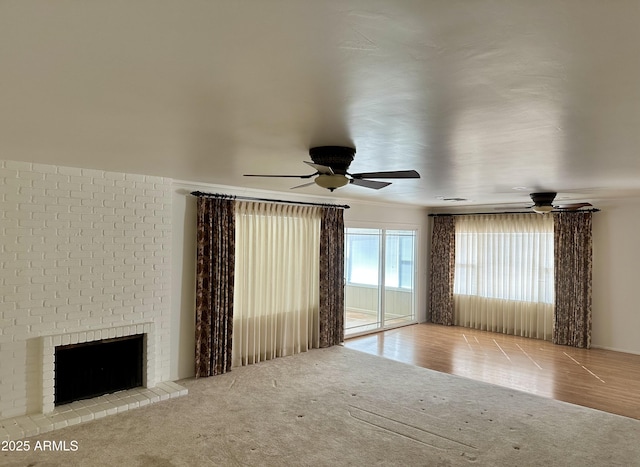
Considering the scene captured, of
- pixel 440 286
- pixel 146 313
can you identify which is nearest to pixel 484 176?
pixel 146 313

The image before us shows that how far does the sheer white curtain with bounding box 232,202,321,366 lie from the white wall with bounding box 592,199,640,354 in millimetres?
4845

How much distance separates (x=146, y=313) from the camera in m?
5.05

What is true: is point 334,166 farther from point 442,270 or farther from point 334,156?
point 442,270

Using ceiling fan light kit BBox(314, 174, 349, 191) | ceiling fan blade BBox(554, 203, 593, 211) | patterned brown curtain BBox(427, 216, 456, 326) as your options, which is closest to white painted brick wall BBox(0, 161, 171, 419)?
ceiling fan light kit BBox(314, 174, 349, 191)

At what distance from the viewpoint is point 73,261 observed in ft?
14.7

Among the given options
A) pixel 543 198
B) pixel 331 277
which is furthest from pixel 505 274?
pixel 331 277

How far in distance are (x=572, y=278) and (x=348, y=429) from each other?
18.2ft

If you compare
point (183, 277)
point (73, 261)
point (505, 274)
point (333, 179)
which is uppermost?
point (333, 179)

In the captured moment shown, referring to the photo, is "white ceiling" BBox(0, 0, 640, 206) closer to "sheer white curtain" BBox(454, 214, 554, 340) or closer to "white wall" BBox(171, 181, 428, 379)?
"white wall" BBox(171, 181, 428, 379)

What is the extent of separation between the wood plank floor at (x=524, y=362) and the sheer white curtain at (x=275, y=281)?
1182 mm

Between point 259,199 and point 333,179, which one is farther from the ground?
point 259,199

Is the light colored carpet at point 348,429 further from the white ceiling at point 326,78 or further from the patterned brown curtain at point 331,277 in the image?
the white ceiling at point 326,78

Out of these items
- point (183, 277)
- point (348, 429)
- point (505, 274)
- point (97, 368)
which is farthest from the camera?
point (505, 274)

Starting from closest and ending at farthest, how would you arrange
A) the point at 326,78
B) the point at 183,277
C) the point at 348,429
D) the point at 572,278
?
the point at 326,78
the point at 348,429
the point at 183,277
the point at 572,278
